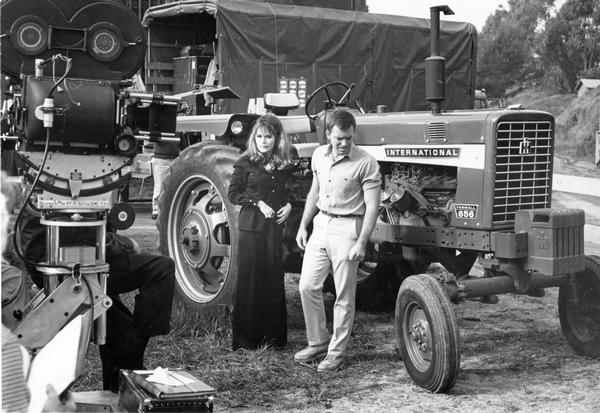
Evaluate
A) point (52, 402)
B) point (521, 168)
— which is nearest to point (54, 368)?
point (52, 402)

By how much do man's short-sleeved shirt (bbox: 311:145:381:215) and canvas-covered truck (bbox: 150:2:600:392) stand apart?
1.15ft

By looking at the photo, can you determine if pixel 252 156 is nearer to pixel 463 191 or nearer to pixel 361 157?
pixel 361 157

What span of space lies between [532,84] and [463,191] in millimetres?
51084

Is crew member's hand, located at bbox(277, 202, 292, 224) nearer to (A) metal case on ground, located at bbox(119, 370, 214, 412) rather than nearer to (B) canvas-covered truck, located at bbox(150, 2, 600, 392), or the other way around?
(B) canvas-covered truck, located at bbox(150, 2, 600, 392)

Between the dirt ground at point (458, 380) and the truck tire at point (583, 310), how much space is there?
10 centimetres

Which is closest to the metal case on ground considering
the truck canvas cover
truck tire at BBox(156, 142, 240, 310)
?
truck tire at BBox(156, 142, 240, 310)

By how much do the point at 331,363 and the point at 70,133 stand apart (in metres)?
2.32

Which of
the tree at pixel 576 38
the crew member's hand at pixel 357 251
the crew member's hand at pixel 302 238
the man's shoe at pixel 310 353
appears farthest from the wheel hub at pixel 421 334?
the tree at pixel 576 38

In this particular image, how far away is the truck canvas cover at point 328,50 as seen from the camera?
10016 mm

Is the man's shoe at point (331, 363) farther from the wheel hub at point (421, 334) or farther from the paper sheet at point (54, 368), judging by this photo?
the paper sheet at point (54, 368)

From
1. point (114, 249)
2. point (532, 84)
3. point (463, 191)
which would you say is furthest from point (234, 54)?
point (532, 84)

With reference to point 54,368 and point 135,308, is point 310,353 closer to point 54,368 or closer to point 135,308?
point 135,308

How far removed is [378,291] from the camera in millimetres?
7031

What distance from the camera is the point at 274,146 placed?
575cm
